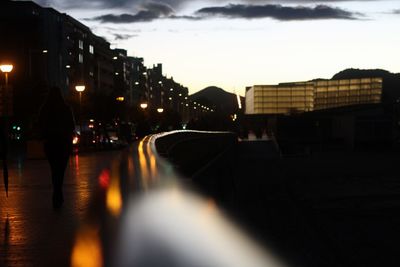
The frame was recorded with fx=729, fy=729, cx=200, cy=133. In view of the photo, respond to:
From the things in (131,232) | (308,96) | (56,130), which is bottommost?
(308,96)

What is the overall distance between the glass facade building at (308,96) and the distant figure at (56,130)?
6814 inches

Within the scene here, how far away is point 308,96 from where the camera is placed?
7510 inches

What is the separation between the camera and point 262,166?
242ft

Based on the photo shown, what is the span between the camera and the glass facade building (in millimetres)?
180750

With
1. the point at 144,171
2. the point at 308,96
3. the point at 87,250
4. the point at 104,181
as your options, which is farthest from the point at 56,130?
the point at 308,96

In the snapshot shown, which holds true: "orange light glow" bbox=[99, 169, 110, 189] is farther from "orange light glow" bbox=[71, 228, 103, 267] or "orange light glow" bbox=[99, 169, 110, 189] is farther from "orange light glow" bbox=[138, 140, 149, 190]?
"orange light glow" bbox=[71, 228, 103, 267]

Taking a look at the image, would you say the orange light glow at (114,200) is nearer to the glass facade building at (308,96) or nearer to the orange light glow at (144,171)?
the orange light glow at (144,171)

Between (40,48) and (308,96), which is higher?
(40,48)

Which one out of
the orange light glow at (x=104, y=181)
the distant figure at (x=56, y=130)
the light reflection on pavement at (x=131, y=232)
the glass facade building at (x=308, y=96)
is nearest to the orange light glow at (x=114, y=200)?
the light reflection on pavement at (x=131, y=232)

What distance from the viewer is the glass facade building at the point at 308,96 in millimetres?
180750

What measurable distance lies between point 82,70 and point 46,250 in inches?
5318

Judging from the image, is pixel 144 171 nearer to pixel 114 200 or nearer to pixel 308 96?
pixel 114 200

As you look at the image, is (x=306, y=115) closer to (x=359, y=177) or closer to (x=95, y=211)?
(x=359, y=177)

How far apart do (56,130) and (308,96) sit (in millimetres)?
182107
